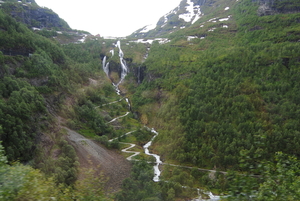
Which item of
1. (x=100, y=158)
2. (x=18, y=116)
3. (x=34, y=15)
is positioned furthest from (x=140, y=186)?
(x=34, y=15)

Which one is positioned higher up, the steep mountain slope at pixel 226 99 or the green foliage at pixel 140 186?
the steep mountain slope at pixel 226 99

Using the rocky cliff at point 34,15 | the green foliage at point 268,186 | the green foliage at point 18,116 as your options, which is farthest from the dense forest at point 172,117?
the rocky cliff at point 34,15

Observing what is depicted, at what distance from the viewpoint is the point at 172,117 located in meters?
65.8

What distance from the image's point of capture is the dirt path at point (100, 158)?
45.0 metres

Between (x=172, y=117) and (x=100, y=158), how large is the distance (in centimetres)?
2666

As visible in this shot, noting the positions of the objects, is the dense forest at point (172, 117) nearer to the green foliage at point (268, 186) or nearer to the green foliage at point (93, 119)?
the green foliage at point (268, 186)

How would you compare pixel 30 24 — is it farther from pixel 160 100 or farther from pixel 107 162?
pixel 107 162

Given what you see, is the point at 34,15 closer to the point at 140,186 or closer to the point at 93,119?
the point at 93,119

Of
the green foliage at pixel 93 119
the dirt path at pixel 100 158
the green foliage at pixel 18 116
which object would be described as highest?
the green foliage at pixel 18 116

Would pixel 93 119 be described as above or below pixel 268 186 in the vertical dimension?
below

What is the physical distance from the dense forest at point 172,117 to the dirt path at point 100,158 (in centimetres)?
187

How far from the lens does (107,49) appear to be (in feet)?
490

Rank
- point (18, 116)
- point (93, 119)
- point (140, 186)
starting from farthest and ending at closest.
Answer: point (93, 119) < point (18, 116) < point (140, 186)

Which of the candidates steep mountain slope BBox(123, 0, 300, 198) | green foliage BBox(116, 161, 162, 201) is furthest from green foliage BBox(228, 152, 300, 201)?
green foliage BBox(116, 161, 162, 201)
